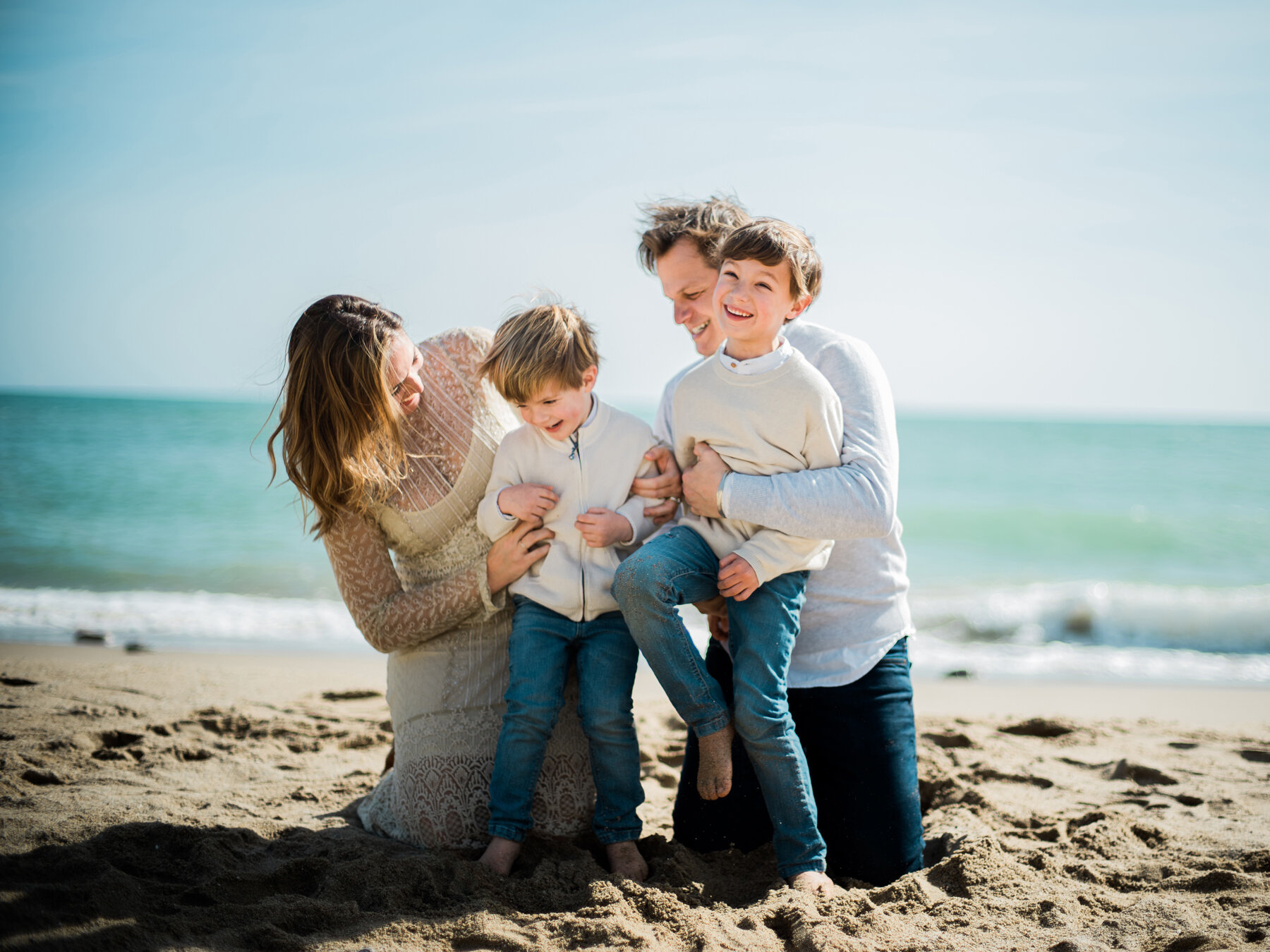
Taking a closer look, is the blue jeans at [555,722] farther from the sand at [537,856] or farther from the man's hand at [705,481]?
the man's hand at [705,481]

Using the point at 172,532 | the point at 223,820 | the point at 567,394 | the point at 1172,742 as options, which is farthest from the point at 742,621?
the point at 172,532

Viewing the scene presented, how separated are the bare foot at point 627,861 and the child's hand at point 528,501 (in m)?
0.98

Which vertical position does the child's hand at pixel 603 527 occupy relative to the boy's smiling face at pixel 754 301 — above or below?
below

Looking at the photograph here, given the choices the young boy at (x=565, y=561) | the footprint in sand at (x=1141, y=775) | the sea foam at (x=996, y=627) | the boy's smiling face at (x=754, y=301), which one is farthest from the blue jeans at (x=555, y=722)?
the sea foam at (x=996, y=627)

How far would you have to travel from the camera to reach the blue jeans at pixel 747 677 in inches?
94.3

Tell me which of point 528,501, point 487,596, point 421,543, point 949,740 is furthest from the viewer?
point 949,740

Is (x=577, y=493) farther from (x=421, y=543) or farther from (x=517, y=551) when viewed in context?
(x=421, y=543)

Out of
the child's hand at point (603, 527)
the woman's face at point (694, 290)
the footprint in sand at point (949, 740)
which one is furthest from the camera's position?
the footprint in sand at point (949, 740)

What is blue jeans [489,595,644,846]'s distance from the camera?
2527mm

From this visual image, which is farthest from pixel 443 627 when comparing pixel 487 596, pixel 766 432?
pixel 766 432

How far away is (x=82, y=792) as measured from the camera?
2.99 m

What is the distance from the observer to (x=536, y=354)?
252 cm

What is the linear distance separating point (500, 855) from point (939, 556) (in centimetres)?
1124

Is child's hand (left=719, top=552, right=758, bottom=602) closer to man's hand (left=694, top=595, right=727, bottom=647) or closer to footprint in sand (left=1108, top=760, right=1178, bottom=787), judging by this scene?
man's hand (left=694, top=595, right=727, bottom=647)
